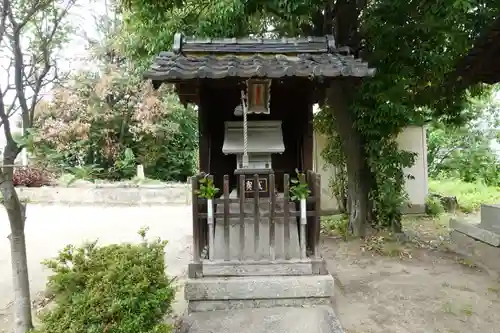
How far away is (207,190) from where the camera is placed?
403 centimetres

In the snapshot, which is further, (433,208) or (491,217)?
(433,208)

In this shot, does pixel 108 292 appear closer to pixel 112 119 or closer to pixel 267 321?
pixel 267 321

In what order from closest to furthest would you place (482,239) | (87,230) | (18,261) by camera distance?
(18,261), (482,239), (87,230)

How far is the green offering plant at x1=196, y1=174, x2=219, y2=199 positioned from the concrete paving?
2310mm

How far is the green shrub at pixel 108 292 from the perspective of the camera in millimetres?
2691

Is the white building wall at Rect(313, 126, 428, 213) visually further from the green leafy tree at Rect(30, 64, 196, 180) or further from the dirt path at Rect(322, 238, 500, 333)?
the green leafy tree at Rect(30, 64, 196, 180)

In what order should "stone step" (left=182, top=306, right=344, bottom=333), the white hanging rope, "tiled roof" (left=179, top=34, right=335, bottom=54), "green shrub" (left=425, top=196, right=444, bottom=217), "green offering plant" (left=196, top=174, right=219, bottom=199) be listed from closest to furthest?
"stone step" (left=182, top=306, right=344, bottom=333)
"green offering plant" (left=196, top=174, right=219, bottom=199)
the white hanging rope
"tiled roof" (left=179, top=34, right=335, bottom=54)
"green shrub" (left=425, top=196, right=444, bottom=217)

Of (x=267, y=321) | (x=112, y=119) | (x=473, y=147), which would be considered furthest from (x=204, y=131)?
(x=473, y=147)

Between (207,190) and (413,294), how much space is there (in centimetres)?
286

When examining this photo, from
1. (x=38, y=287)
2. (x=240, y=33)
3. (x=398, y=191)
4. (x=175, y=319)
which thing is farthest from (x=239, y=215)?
(x=398, y=191)

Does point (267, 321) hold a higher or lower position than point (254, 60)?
lower

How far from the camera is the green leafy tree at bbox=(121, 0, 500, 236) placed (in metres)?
5.91

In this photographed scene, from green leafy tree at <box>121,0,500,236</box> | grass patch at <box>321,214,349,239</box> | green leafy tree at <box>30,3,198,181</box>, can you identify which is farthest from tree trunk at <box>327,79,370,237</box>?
green leafy tree at <box>30,3,198,181</box>

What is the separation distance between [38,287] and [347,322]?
→ 3.91 meters
